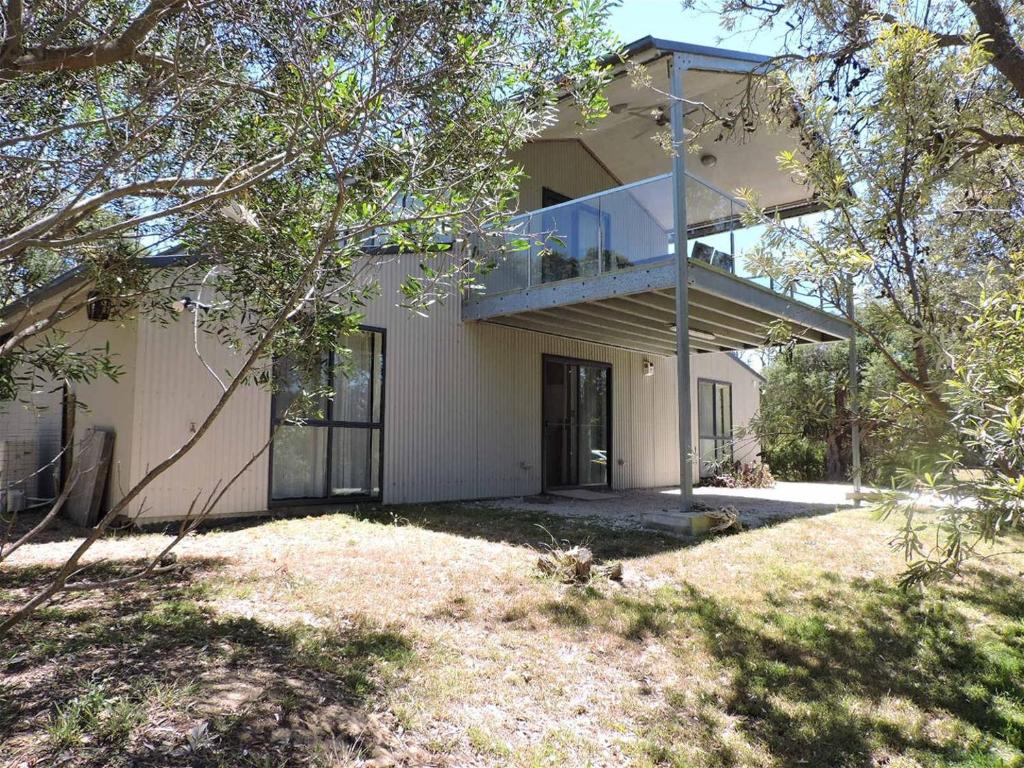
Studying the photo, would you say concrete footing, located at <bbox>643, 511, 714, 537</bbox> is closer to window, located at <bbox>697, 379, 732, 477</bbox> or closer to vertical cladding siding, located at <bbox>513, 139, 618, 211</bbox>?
vertical cladding siding, located at <bbox>513, 139, 618, 211</bbox>

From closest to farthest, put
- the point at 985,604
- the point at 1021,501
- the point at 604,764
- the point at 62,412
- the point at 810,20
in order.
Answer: the point at 1021,501
the point at 604,764
the point at 985,604
the point at 810,20
the point at 62,412

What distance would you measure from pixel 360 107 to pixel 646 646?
11.6 feet

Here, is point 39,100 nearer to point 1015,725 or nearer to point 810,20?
point 810,20

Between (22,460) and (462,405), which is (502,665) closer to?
(462,405)

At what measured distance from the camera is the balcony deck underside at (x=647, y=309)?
8.16m

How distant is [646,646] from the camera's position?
3980mm

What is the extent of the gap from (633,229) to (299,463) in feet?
17.7

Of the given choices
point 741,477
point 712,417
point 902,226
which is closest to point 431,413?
point 902,226

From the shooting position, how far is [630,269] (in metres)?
8.18

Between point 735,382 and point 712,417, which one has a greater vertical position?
point 735,382

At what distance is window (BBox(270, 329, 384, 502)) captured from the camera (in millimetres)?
7969

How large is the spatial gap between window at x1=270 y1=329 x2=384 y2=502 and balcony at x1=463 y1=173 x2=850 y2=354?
2.05m

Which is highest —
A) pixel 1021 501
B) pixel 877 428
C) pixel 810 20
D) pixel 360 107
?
pixel 810 20

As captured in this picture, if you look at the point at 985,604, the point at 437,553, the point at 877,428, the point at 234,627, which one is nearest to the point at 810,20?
the point at 877,428
